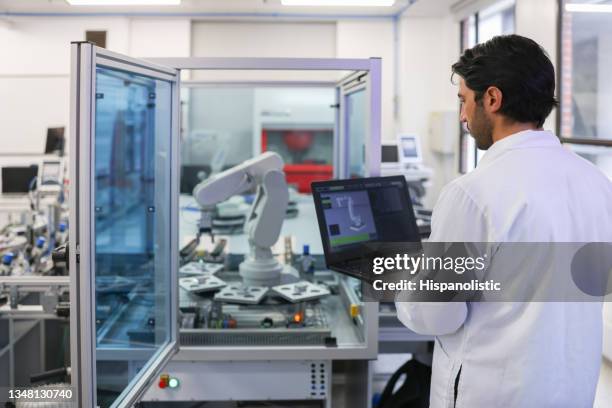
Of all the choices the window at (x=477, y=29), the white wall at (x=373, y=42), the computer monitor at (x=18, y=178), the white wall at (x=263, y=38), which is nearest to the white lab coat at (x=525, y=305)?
the window at (x=477, y=29)

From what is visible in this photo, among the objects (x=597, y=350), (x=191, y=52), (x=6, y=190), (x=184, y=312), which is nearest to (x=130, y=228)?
(x=6, y=190)

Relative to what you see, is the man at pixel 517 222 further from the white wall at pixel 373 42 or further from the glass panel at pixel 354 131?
the white wall at pixel 373 42

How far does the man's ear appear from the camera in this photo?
1130 millimetres

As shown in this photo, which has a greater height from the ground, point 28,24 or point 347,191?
point 28,24

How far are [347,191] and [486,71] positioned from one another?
0.81 metres

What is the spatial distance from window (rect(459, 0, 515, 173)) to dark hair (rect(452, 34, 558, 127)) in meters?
3.77

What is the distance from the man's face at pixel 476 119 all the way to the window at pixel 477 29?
3.76m

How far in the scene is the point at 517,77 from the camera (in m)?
1.12

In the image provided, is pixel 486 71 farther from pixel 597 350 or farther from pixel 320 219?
pixel 320 219

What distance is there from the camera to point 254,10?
5820mm

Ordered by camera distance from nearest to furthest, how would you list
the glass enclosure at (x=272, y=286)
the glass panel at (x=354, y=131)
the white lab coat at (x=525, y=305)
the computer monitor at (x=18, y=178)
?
the white lab coat at (x=525, y=305), the glass enclosure at (x=272, y=286), the glass panel at (x=354, y=131), the computer monitor at (x=18, y=178)

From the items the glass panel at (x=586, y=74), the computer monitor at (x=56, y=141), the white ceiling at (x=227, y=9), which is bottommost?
the computer monitor at (x=56, y=141)

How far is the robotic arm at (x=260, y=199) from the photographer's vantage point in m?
2.24

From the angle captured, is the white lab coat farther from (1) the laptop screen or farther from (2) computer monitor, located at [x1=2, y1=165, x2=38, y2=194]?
(2) computer monitor, located at [x1=2, y1=165, x2=38, y2=194]
